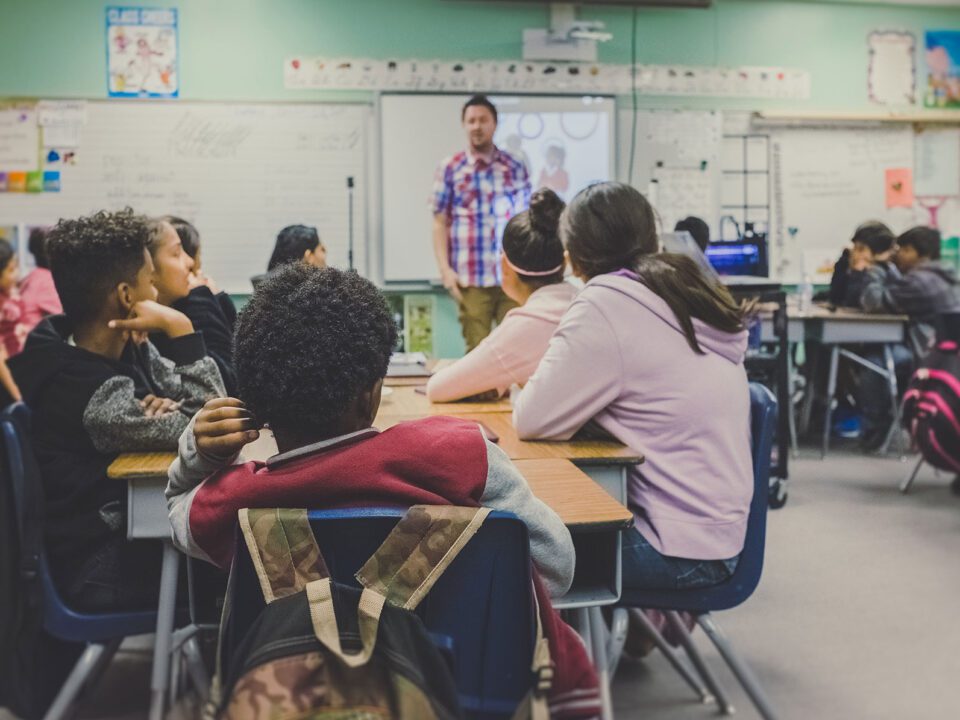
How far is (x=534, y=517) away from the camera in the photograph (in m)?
1.22

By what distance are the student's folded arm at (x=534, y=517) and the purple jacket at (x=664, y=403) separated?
2.13 feet

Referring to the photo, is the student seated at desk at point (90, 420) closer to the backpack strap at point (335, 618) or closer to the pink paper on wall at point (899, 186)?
the backpack strap at point (335, 618)

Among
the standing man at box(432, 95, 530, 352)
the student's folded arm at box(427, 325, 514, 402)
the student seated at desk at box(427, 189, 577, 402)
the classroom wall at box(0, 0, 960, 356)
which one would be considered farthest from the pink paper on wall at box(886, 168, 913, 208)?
the student's folded arm at box(427, 325, 514, 402)

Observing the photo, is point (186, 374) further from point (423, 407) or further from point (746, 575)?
point (746, 575)

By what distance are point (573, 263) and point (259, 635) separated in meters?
1.41

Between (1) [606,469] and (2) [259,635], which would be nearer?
(2) [259,635]

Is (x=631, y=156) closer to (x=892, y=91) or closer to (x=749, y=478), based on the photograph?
(x=892, y=91)

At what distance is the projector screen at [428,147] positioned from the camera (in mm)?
5996

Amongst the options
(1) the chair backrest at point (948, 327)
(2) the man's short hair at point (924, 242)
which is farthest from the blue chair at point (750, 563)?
(2) the man's short hair at point (924, 242)

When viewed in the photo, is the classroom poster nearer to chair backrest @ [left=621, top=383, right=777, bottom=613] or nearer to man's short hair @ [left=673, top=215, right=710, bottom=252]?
man's short hair @ [left=673, top=215, right=710, bottom=252]

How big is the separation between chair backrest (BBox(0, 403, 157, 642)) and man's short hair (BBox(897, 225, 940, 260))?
492 centimetres

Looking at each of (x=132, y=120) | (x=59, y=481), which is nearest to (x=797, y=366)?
(x=132, y=120)

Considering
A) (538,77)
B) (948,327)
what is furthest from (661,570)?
(538,77)

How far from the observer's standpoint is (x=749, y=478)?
196 cm
